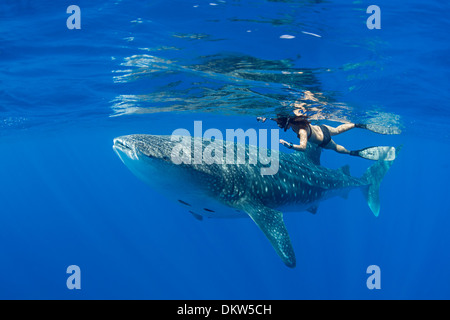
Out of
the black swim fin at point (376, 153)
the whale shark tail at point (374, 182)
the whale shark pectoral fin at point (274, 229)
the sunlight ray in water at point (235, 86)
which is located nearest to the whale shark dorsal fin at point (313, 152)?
the black swim fin at point (376, 153)

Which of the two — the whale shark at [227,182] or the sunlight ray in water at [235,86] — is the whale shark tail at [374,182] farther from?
the sunlight ray in water at [235,86]

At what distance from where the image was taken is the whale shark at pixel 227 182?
5.14 metres

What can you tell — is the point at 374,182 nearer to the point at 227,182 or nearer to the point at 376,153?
the point at 376,153

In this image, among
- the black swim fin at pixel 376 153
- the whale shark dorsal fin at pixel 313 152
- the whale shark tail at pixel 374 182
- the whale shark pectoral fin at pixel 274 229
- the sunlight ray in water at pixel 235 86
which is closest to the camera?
the whale shark pectoral fin at pixel 274 229

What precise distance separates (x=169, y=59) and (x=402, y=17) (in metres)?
6.71

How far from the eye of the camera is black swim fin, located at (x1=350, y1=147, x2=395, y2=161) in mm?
10281

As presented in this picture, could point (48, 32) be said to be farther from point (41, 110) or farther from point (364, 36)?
point (41, 110)

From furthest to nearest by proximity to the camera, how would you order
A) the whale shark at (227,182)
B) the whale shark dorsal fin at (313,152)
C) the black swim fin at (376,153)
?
the black swim fin at (376,153), the whale shark dorsal fin at (313,152), the whale shark at (227,182)

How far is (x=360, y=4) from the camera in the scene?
23.1ft

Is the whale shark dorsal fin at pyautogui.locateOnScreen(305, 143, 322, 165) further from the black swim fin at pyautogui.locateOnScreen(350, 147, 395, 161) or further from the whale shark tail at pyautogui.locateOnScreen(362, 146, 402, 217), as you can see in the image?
the whale shark tail at pyautogui.locateOnScreen(362, 146, 402, 217)

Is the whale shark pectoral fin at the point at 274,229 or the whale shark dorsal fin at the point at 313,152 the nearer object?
the whale shark pectoral fin at the point at 274,229

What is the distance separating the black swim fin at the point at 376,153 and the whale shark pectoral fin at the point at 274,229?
4938mm

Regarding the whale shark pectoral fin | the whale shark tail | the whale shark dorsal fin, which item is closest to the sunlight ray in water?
the whale shark dorsal fin

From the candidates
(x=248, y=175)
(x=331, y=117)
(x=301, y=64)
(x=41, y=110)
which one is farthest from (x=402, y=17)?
(x=41, y=110)
